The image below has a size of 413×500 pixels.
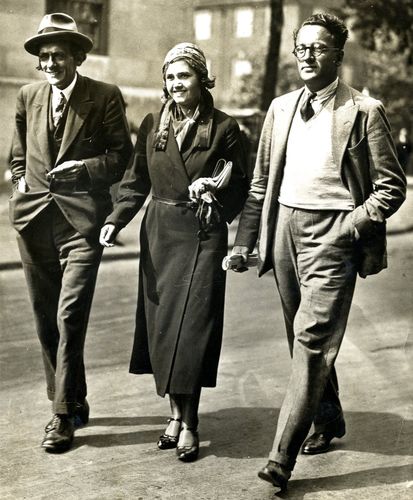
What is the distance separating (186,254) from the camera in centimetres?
396

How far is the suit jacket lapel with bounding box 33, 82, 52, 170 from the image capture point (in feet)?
13.5

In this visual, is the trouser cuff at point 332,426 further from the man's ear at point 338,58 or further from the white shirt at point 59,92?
the white shirt at point 59,92

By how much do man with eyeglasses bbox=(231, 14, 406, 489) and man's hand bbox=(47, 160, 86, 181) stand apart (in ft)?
3.35

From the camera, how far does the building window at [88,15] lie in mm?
4980

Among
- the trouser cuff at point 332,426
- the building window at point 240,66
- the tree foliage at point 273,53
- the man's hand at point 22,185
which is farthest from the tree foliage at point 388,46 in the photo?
the man's hand at point 22,185

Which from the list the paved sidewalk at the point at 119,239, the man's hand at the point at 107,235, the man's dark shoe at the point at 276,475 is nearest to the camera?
the man's dark shoe at the point at 276,475

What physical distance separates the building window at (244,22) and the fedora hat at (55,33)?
152cm

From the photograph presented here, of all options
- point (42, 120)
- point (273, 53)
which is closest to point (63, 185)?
point (42, 120)

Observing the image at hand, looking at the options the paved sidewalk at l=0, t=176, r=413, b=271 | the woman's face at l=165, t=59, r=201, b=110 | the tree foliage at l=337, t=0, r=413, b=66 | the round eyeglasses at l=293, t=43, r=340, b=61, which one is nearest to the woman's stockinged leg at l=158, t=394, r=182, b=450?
the woman's face at l=165, t=59, r=201, b=110

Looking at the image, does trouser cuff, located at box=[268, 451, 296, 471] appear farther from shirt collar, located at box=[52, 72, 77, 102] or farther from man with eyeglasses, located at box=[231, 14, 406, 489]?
shirt collar, located at box=[52, 72, 77, 102]

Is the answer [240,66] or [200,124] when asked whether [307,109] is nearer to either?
[200,124]

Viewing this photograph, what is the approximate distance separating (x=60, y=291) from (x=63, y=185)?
59 cm

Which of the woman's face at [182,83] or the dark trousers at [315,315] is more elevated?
the woman's face at [182,83]

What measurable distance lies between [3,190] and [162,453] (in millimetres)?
4207
